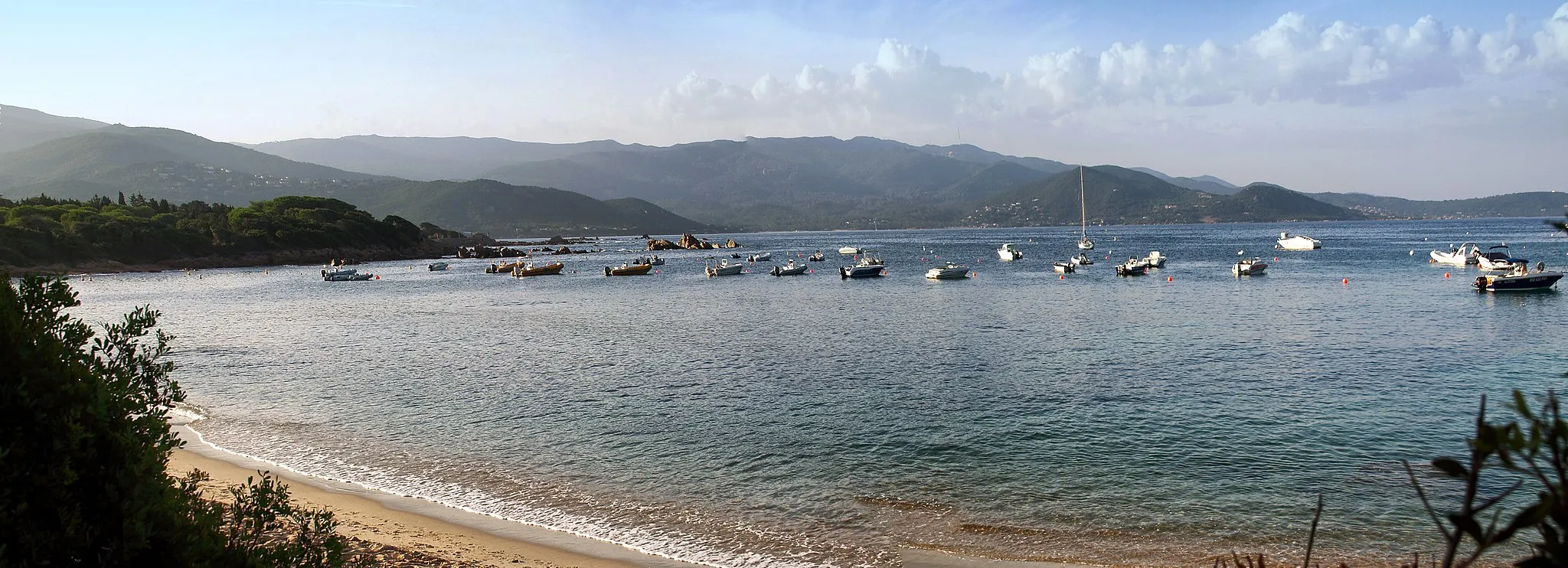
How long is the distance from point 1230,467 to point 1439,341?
24020 mm

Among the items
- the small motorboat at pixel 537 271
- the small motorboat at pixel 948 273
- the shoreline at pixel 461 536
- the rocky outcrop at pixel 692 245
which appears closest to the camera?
the shoreline at pixel 461 536

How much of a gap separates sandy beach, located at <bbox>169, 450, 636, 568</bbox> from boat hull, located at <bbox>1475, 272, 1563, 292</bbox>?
60629mm

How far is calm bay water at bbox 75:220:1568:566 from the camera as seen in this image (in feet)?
48.1

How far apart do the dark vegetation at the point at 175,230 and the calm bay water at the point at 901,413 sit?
54.8 meters

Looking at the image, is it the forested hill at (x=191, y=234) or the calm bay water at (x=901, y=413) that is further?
the forested hill at (x=191, y=234)

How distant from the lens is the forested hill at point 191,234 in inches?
3706

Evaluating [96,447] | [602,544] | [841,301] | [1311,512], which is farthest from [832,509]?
[841,301]

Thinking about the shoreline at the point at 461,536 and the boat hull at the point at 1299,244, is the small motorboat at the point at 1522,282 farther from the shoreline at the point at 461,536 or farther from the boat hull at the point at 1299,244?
the boat hull at the point at 1299,244

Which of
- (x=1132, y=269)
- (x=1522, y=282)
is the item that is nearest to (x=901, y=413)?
(x=1522, y=282)

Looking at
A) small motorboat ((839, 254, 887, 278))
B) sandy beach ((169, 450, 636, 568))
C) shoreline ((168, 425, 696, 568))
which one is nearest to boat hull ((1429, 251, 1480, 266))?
small motorboat ((839, 254, 887, 278))

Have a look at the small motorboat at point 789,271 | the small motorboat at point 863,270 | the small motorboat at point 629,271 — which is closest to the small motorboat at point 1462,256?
the small motorboat at point 863,270

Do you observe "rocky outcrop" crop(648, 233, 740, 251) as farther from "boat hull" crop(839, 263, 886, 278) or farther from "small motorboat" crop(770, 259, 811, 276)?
"boat hull" crop(839, 263, 886, 278)

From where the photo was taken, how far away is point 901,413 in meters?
23.0

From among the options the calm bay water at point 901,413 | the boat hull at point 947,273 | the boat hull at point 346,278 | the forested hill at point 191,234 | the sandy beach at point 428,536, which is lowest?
the calm bay water at point 901,413
